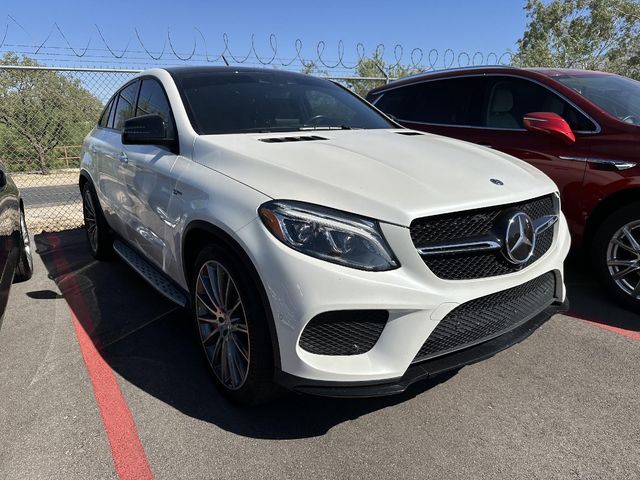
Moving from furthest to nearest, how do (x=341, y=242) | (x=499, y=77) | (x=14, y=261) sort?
(x=499, y=77) < (x=14, y=261) < (x=341, y=242)

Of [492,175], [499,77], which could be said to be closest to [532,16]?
[499,77]

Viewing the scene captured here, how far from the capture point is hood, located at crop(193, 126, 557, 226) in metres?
2.07

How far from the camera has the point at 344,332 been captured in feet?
6.66

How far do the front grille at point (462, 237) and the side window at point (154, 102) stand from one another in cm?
177

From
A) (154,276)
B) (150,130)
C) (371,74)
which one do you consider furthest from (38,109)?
(371,74)

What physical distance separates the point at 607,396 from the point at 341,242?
5.84 ft

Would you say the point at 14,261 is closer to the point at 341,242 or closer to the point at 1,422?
the point at 1,422

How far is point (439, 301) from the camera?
2023 millimetres

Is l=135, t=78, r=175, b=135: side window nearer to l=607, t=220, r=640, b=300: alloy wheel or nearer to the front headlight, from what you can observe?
the front headlight

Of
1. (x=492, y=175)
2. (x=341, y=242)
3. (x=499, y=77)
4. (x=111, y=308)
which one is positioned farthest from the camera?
(x=499, y=77)

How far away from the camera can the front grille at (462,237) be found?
2.05 meters

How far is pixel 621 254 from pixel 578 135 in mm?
963

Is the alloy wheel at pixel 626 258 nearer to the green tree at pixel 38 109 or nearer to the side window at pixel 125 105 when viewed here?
the side window at pixel 125 105

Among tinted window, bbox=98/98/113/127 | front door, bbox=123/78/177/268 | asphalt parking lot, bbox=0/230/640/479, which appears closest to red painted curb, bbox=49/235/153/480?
asphalt parking lot, bbox=0/230/640/479
